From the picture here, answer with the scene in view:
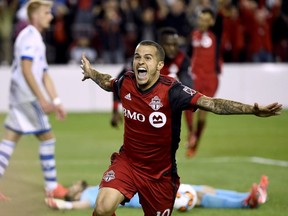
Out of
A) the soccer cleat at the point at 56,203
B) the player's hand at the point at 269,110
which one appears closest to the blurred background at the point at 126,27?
the soccer cleat at the point at 56,203

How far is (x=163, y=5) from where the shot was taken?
24312mm

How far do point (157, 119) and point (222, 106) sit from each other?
0.64m

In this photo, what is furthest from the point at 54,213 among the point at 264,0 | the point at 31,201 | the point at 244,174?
the point at 264,0

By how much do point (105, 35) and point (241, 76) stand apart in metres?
4.01

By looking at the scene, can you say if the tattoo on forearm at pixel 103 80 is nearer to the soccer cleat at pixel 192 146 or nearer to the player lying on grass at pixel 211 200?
the player lying on grass at pixel 211 200

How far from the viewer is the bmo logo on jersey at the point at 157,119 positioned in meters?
7.59

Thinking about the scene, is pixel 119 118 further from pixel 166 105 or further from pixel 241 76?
pixel 241 76

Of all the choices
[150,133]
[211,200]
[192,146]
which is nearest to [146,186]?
[150,133]

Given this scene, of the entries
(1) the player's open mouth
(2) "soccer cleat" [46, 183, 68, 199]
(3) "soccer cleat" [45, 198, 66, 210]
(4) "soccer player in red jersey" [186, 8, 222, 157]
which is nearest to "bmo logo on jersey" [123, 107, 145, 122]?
(1) the player's open mouth

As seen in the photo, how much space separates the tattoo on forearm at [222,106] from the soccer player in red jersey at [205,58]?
7.61 metres

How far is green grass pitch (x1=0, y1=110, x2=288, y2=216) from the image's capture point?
397 inches

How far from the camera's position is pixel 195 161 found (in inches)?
559

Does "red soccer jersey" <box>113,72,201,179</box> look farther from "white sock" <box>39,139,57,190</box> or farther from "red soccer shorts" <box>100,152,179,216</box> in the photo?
"white sock" <box>39,139,57,190</box>

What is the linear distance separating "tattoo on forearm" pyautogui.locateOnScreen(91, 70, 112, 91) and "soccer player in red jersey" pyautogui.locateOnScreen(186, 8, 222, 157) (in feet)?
22.4
